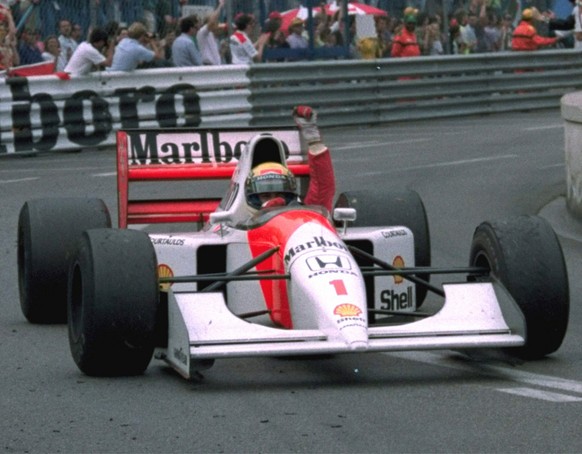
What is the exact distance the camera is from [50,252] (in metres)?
9.51

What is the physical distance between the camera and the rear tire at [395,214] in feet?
31.9

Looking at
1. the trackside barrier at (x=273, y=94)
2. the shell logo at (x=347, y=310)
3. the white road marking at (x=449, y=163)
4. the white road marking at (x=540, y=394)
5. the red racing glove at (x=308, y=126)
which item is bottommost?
the white road marking at (x=449, y=163)

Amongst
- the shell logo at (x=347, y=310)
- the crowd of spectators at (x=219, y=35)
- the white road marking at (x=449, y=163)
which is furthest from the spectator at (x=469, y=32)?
the shell logo at (x=347, y=310)

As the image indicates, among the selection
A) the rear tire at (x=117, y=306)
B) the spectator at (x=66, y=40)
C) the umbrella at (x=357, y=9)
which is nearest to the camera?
the rear tire at (x=117, y=306)

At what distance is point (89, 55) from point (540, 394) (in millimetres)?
14540

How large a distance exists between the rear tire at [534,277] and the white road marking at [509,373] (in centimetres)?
18

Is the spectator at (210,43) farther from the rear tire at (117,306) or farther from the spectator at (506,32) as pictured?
the rear tire at (117,306)

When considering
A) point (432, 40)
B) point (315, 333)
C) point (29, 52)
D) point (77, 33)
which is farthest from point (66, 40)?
point (315, 333)

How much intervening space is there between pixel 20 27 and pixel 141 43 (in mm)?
1754

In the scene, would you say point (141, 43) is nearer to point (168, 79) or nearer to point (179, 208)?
point (168, 79)

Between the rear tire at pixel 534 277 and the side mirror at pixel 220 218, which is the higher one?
the side mirror at pixel 220 218

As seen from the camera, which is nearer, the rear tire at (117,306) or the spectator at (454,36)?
the rear tire at (117,306)

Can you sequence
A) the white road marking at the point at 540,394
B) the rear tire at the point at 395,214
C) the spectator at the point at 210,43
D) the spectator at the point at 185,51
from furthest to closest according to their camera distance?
the spectator at the point at 210,43 < the spectator at the point at 185,51 < the rear tire at the point at 395,214 < the white road marking at the point at 540,394

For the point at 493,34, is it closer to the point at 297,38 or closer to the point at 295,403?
the point at 297,38
